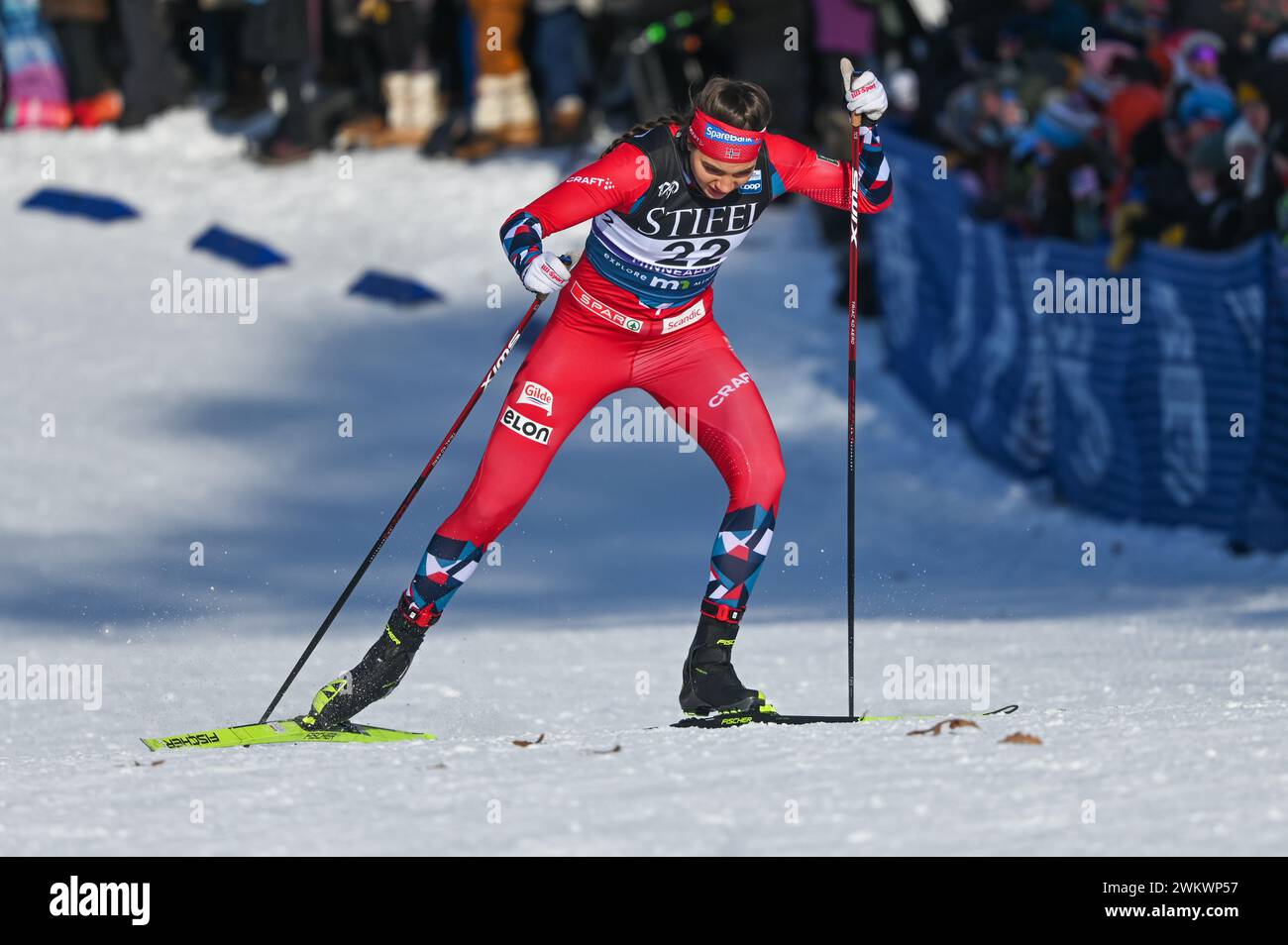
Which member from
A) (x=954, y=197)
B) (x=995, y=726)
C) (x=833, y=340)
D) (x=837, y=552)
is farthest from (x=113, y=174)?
(x=995, y=726)

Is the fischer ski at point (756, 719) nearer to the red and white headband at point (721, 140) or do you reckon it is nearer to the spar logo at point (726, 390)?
the spar logo at point (726, 390)

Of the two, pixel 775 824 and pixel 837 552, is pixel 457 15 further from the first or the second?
pixel 775 824

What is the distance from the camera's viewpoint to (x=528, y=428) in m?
6.30

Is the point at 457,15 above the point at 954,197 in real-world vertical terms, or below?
above

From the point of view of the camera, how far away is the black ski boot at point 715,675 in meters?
6.45

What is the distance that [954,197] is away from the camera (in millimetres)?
12586

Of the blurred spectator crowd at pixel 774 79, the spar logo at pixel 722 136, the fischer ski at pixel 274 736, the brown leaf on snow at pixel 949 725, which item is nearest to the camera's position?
the brown leaf on snow at pixel 949 725

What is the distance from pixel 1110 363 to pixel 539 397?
498 centimetres

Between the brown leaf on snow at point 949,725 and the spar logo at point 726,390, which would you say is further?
the spar logo at point 726,390

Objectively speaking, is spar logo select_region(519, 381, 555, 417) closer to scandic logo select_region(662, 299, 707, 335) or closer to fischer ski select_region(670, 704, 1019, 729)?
scandic logo select_region(662, 299, 707, 335)

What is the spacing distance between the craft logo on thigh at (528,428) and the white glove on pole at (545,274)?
55cm

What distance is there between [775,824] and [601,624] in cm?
→ 476
